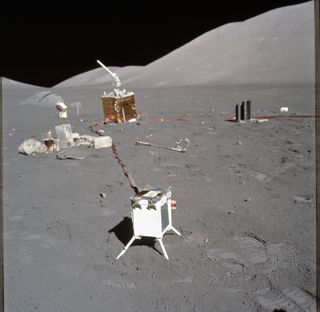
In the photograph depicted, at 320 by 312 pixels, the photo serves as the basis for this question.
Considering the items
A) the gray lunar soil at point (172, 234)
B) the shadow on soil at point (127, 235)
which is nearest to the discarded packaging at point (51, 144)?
the gray lunar soil at point (172, 234)

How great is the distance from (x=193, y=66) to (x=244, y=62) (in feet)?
24.8

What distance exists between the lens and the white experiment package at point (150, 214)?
370 cm

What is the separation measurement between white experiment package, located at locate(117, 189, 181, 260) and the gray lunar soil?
9.5 inches

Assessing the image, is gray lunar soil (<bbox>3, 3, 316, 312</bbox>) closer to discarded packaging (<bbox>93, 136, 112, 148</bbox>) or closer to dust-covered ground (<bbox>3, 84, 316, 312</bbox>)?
dust-covered ground (<bbox>3, 84, 316, 312</bbox>)

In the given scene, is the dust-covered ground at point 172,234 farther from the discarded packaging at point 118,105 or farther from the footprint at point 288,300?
the discarded packaging at point 118,105

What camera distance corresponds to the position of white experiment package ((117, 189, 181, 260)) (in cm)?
370

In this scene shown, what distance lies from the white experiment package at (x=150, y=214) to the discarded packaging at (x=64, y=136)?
5.39 metres

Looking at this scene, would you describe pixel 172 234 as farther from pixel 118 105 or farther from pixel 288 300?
pixel 118 105

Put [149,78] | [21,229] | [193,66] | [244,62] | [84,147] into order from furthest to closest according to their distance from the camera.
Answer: [149,78]
[193,66]
[244,62]
[84,147]
[21,229]

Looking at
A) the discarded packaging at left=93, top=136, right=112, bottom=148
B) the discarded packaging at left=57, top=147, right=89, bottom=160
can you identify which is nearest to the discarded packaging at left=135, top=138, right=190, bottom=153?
the discarded packaging at left=93, top=136, right=112, bottom=148

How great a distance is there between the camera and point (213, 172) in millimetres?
6602

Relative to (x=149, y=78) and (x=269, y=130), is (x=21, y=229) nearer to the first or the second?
(x=269, y=130)

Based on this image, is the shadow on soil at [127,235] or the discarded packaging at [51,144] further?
the discarded packaging at [51,144]

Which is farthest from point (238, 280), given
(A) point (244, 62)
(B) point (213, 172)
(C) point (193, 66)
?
(C) point (193, 66)
